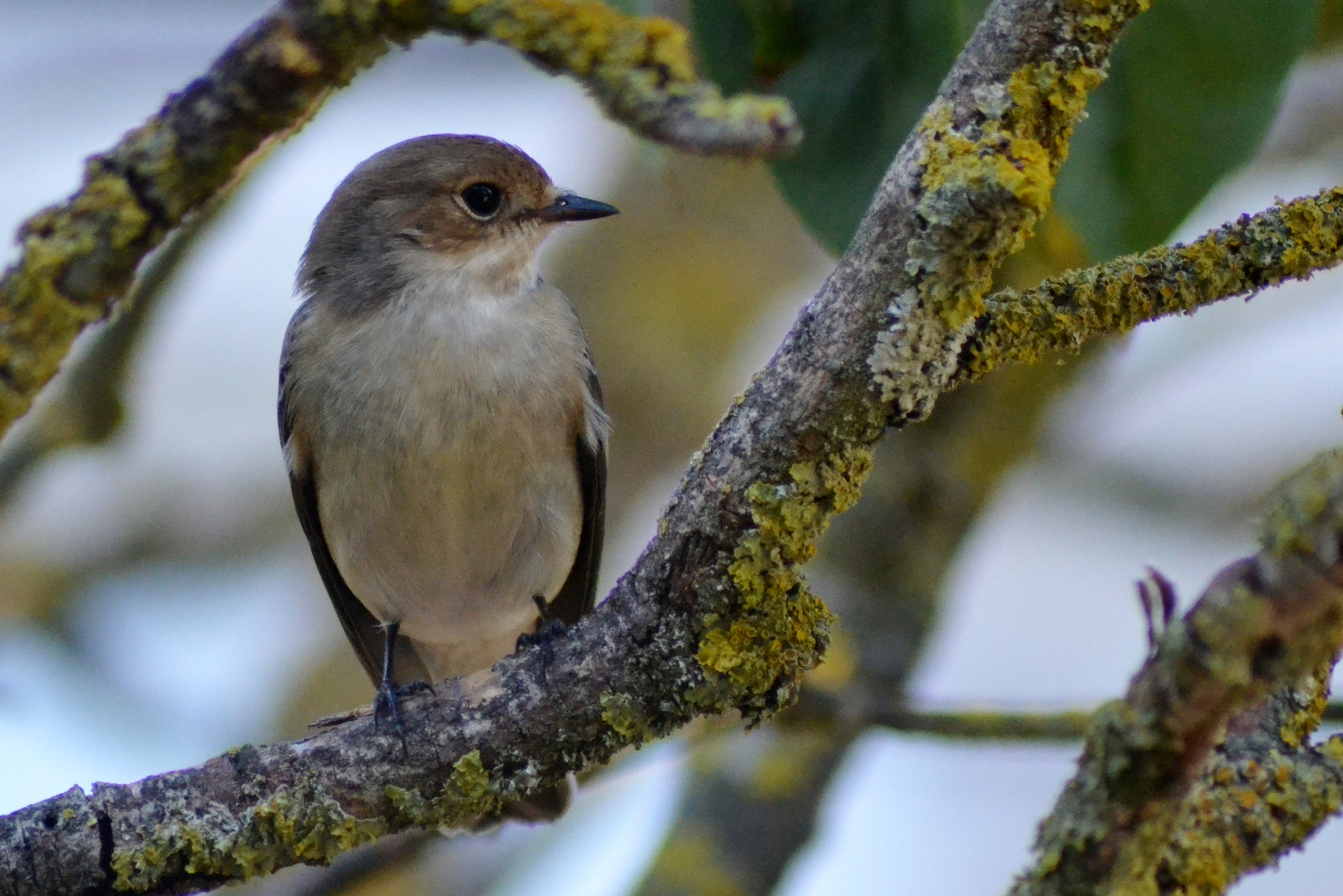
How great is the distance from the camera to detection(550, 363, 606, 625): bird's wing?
5465mm

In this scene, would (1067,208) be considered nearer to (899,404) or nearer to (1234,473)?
(899,404)

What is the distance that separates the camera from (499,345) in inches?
200

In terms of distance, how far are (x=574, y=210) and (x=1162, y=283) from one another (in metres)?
3.04

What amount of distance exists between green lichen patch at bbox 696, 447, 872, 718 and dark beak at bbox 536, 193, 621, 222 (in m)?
2.65

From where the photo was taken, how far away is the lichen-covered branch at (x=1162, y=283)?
279 cm

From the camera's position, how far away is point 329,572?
19.2 ft

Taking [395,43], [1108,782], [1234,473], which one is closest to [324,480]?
[395,43]

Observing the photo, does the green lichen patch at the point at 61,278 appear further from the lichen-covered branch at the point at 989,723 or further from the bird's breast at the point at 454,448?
the lichen-covered branch at the point at 989,723

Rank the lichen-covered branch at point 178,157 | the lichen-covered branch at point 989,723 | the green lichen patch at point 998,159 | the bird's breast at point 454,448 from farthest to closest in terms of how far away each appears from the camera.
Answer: the bird's breast at point 454,448 < the lichen-covered branch at point 989,723 < the lichen-covered branch at point 178,157 < the green lichen patch at point 998,159

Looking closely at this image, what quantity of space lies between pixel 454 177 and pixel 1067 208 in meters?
2.69

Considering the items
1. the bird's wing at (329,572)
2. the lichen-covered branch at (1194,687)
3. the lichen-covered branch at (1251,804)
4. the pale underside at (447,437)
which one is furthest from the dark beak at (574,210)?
the lichen-covered branch at (1194,687)

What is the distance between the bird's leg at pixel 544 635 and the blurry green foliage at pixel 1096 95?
1233mm

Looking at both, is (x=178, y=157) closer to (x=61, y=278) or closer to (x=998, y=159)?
(x=61, y=278)

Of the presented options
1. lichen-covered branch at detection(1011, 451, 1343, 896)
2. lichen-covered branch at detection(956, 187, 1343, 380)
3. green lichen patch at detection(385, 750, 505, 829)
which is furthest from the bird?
lichen-covered branch at detection(1011, 451, 1343, 896)
